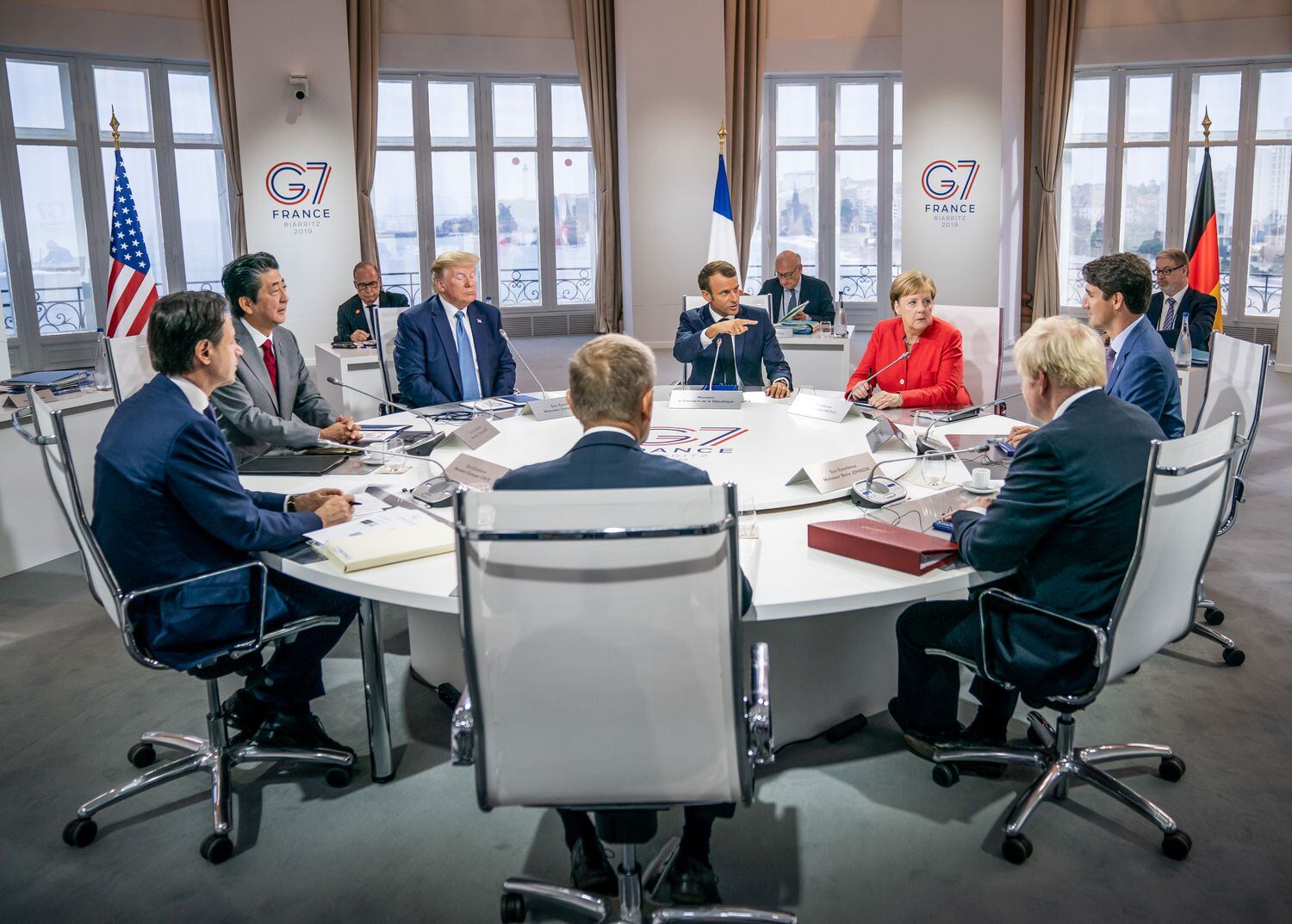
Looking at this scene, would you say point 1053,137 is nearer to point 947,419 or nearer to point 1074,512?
point 947,419

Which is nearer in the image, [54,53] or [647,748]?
[647,748]

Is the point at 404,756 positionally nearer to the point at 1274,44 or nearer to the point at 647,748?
the point at 647,748

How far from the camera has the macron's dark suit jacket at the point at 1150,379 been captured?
133 inches

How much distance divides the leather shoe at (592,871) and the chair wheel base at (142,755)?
136 centimetres

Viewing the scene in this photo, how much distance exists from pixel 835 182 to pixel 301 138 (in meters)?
5.73

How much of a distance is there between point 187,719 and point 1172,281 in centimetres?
628

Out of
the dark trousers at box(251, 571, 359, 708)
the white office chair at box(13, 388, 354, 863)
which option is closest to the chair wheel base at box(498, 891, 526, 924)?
the white office chair at box(13, 388, 354, 863)

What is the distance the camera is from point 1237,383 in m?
3.79

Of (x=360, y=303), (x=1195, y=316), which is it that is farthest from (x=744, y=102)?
(x=1195, y=316)

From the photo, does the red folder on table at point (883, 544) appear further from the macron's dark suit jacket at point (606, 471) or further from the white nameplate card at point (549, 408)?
the white nameplate card at point (549, 408)

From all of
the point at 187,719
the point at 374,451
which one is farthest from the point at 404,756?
the point at 374,451

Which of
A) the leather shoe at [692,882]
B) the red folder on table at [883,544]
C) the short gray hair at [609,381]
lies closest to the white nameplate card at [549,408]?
the red folder on table at [883,544]

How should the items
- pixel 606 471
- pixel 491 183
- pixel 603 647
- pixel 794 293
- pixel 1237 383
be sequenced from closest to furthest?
1. pixel 603 647
2. pixel 606 471
3. pixel 1237 383
4. pixel 794 293
5. pixel 491 183

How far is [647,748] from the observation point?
1750mm
